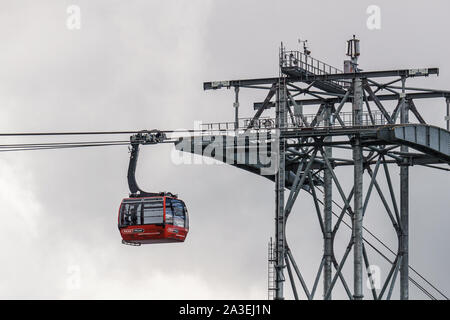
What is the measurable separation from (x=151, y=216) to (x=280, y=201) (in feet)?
31.8

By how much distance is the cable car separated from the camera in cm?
11506

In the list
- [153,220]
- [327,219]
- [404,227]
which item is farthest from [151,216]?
[404,227]

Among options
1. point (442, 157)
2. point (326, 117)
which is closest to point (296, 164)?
point (326, 117)

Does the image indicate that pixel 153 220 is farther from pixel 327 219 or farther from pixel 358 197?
pixel 327 219

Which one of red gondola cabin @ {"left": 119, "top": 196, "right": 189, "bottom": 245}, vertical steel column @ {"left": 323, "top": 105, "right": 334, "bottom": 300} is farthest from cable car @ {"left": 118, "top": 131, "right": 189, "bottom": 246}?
vertical steel column @ {"left": 323, "top": 105, "right": 334, "bottom": 300}

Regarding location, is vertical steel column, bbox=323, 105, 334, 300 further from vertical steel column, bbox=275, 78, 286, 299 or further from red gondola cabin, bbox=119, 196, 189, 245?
red gondola cabin, bbox=119, 196, 189, 245

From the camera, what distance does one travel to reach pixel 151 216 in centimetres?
11525

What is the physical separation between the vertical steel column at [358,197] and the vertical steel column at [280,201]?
184 inches

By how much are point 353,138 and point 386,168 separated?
653cm

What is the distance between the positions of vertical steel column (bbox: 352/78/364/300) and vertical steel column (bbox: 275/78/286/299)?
15.4 feet
